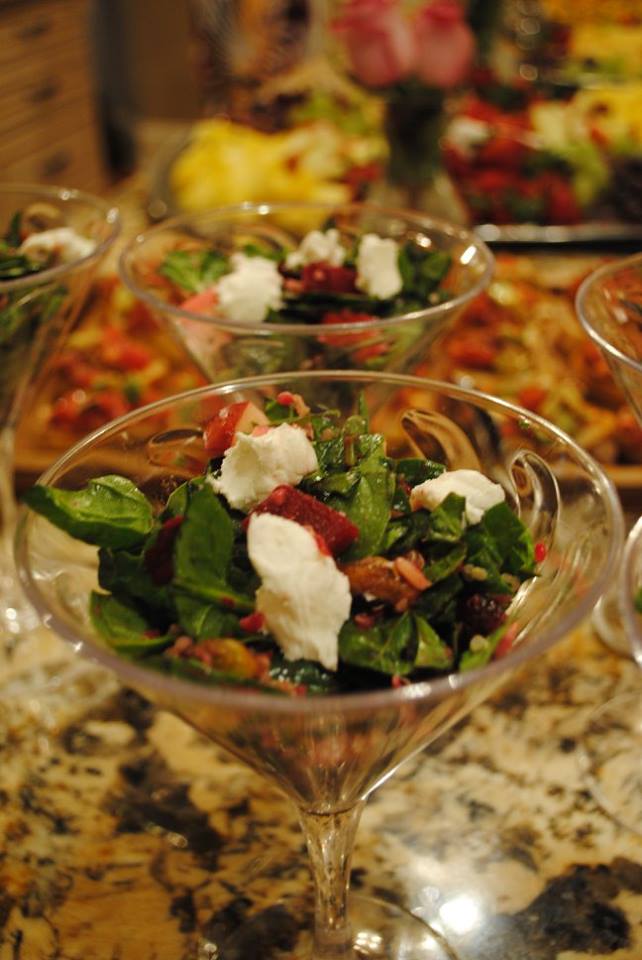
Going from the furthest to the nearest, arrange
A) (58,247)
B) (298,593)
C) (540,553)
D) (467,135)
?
(467,135) → (58,247) → (540,553) → (298,593)

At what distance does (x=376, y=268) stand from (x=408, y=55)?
79 cm

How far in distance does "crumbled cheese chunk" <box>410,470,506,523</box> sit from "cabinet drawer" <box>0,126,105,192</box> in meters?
2.54

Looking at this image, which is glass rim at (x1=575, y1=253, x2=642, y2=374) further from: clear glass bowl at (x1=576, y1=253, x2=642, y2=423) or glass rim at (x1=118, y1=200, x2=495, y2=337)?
glass rim at (x1=118, y1=200, x2=495, y2=337)

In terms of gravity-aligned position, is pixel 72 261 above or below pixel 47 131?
above

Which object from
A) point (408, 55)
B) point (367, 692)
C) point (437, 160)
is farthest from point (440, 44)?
point (367, 692)

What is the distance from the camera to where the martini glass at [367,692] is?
0.55 metres

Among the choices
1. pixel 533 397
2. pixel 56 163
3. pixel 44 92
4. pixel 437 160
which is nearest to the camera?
pixel 533 397

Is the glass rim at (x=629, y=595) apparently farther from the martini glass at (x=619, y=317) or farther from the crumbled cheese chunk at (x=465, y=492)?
the martini glass at (x=619, y=317)

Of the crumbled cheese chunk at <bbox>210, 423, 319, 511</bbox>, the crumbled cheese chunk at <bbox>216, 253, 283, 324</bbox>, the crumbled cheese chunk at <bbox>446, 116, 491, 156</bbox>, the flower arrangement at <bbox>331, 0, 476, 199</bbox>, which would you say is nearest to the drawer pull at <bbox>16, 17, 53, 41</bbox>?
the crumbled cheese chunk at <bbox>446, 116, 491, 156</bbox>

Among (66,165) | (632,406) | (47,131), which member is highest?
(632,406)

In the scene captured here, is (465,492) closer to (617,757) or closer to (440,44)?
(617,757)

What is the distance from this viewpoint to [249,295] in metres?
0.99

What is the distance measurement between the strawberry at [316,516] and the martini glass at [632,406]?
0.30 metres

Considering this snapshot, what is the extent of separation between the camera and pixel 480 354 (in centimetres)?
152
